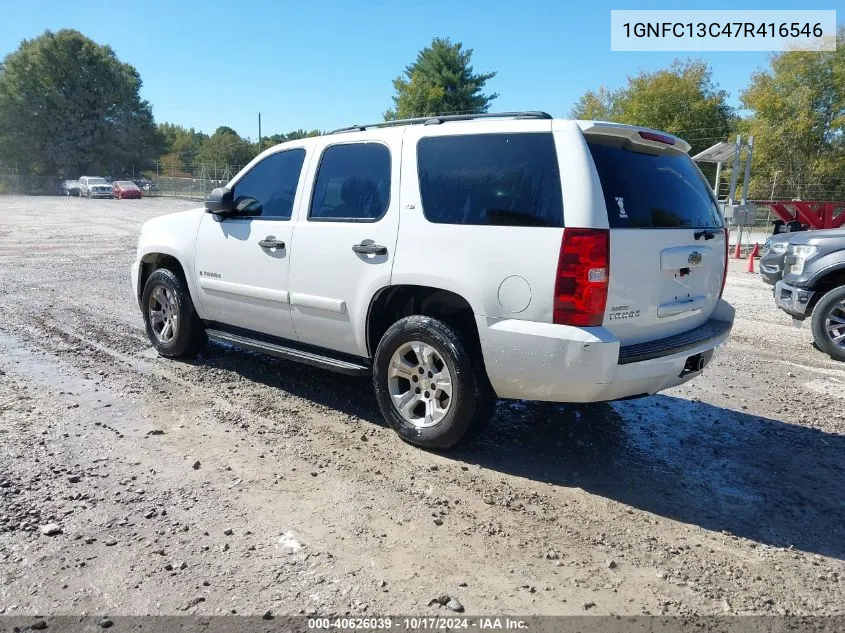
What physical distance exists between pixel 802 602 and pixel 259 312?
12.6 ft

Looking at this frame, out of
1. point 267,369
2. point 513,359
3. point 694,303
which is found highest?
point 694,303

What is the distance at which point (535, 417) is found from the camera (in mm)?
4680

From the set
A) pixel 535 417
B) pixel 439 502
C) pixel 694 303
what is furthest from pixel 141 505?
pixel 694 303

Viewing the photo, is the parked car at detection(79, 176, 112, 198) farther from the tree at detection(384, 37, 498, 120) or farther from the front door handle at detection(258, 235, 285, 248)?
the front door handle at detection(258, 235, 285, 248)

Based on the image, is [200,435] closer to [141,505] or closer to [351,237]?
[141,505]

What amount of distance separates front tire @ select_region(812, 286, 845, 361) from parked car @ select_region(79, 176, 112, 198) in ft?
167

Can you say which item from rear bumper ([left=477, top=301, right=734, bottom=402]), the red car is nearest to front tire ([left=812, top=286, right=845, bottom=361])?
rear bumper ([left=477, top=301, right=734, bottom=402])

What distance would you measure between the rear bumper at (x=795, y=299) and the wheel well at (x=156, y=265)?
250 inches

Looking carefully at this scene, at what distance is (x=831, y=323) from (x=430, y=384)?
16.6ft

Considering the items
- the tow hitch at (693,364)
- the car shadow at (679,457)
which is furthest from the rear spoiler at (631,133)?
the car shadow at (679,457)

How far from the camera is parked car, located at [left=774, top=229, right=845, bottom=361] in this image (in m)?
6.66

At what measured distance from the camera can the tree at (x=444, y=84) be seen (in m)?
51.2

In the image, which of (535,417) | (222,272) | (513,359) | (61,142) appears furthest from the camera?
(61,142)

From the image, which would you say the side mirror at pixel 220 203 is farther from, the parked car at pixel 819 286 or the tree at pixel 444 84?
the tree at pixel 444 84
